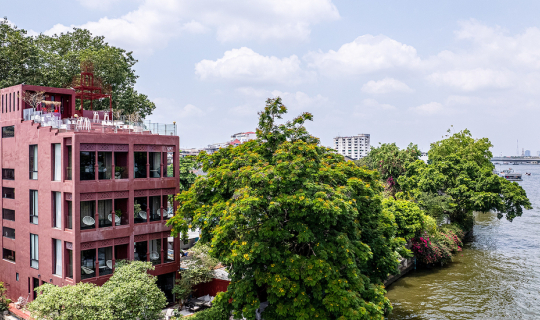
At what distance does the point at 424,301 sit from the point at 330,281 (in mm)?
15248

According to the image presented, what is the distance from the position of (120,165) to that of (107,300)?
7.80 m

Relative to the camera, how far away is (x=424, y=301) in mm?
28875

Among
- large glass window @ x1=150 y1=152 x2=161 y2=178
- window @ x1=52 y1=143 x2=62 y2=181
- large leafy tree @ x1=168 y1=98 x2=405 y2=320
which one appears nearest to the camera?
large leafy tree @ x1=168 y1=98 x2=405 y2=320

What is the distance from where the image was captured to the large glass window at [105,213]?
2205cm

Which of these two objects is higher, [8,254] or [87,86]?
[87,86]

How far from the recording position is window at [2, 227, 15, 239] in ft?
83.6

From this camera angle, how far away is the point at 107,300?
18.1 meters

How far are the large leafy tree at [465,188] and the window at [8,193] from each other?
3523 centimetres

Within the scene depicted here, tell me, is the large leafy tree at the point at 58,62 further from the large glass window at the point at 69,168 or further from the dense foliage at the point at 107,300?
the dense foliage at the point at 107,300

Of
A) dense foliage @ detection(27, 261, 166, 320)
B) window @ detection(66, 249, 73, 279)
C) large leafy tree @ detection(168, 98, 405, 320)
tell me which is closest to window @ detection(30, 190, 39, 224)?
window @ detection(66, 249, 73, 279)

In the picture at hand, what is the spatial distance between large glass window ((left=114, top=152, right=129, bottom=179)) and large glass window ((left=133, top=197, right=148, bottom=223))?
1886 mm

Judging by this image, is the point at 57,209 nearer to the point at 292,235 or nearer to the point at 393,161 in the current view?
the point at 292,235

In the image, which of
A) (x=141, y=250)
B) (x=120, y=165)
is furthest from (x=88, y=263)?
(x=120, y=165)

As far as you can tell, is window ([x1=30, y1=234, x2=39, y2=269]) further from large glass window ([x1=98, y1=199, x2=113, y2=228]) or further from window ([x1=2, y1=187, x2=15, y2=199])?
large glass window ([x1=98, y1=199, x2=113, y2=228])
